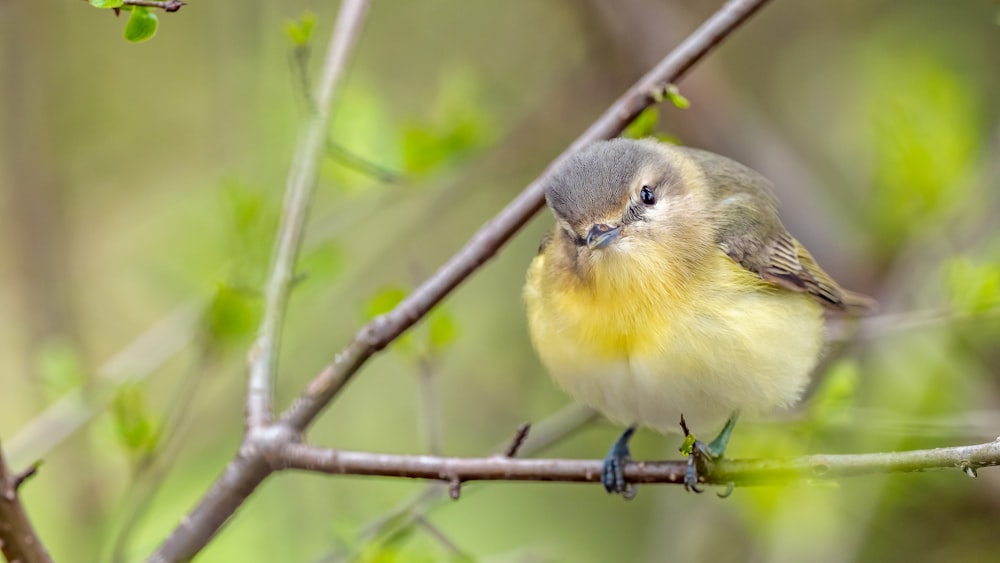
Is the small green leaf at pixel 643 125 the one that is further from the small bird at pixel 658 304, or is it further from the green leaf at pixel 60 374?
the green leaf at pixel 60 374

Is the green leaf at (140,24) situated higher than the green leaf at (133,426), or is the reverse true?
the green leaf at (140,24)

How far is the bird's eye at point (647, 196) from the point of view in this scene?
2.98 meters

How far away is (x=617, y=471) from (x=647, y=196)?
764 millimetres

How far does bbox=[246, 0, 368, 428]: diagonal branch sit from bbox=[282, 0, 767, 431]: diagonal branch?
0.34 feet

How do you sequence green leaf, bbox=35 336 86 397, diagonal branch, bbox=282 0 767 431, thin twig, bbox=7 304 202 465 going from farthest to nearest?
thin twig, bbox=7 304 202 465 → green leaf, bbox=35 336 86 397 → diagonal branch, bbox=282 0 767 431

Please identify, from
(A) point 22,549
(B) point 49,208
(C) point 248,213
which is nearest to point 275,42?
(B) point 49,208

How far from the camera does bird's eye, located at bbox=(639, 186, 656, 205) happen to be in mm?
2984

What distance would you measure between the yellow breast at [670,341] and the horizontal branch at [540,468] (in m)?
0.26

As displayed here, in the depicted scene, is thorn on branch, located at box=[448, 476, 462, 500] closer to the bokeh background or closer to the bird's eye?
the bokeh background

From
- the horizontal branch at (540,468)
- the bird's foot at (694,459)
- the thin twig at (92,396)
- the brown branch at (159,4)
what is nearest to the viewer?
the brown branch at (159,4)

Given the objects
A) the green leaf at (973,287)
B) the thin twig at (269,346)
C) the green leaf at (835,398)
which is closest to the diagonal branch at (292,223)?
the thin twig at (269,346)

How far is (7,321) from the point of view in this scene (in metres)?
5.51

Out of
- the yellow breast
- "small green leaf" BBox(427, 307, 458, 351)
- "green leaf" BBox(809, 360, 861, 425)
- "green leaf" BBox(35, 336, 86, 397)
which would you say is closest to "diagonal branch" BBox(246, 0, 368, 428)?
"small green leaf" BBox(427, 307, 458, 351)

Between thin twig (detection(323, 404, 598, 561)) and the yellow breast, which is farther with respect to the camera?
thin twig (detection(323, 404, 598, 561))
